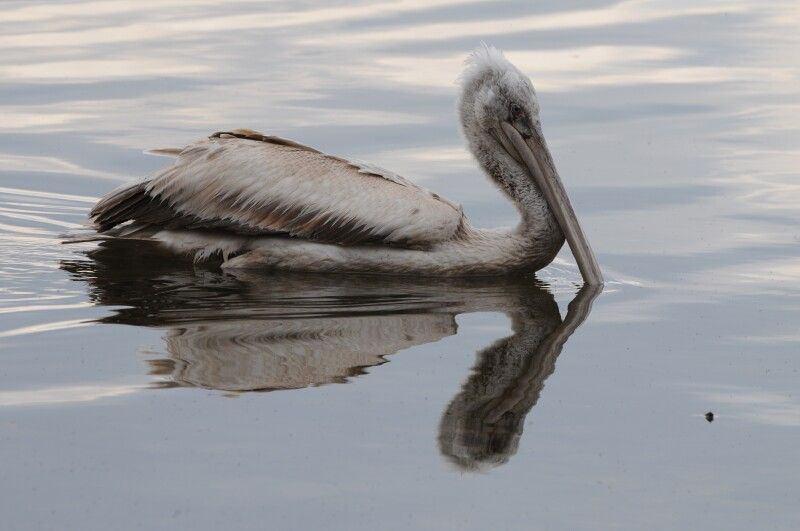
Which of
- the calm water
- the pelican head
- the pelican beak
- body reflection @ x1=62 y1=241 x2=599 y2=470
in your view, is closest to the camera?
the calm water

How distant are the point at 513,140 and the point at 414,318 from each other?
167cm

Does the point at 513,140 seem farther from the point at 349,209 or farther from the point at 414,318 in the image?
the point at 414,318

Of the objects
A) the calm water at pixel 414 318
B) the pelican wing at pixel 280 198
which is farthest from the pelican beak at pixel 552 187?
the pelican wing at pixel 280 198

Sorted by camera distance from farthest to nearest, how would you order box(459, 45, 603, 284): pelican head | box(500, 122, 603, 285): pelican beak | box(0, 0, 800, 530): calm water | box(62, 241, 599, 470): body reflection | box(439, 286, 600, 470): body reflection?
box(459, 45, 603, 284): pelican head, box(500, 122, 603, 285): pelican beak, box(62, 241, 599, 470): body reflection, box(439, 286, 600, 470): body reflection, box(0, 0, 800, 530): calm water

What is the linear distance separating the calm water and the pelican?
159mm

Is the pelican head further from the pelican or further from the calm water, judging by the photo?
the calm water

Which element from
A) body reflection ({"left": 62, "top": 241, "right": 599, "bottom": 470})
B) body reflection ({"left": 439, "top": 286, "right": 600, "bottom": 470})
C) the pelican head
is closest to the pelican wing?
body reflection ({"left": 62, "top": 241, "right": 599, "bottom": 470})

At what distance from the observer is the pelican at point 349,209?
7676mm

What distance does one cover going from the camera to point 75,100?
36.6 feet

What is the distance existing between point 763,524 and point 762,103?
6.78 meters

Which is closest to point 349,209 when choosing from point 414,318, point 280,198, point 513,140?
point 280,198

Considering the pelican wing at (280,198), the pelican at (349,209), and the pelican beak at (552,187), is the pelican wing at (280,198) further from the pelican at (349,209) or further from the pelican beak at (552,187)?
the pelican beak at (552,187)

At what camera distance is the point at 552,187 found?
315 inches

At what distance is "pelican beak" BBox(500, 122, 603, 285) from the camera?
7.64 m
